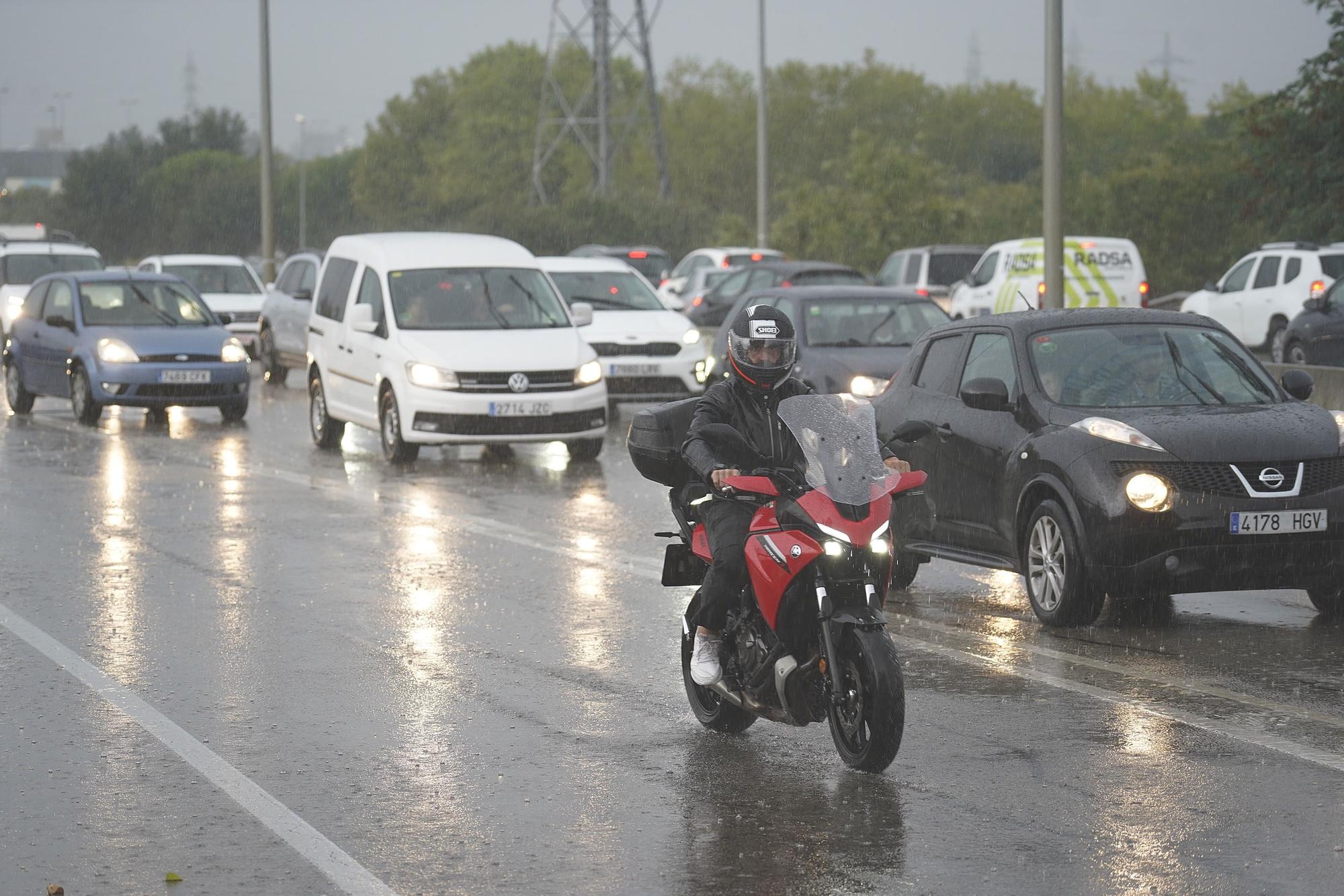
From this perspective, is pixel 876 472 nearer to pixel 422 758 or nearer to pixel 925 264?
pixel 422 758

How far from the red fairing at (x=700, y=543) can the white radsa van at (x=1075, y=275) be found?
22744mm

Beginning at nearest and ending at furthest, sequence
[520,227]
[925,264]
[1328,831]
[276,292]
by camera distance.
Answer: [1328,831], [276,292], [925,264], [520,227]

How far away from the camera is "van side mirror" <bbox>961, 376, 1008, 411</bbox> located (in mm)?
10039

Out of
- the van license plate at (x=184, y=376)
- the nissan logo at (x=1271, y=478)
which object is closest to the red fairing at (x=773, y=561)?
the nissan logo at (x=1271, y=478)

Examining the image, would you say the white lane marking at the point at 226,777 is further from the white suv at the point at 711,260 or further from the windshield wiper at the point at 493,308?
the white suv at the point at 711,260

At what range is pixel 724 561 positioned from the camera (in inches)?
271

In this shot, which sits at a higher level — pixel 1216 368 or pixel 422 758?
pixel 1216 368

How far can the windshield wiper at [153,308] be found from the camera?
22.7 m

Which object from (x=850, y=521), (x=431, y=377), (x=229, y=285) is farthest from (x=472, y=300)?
(x=229, y=285)

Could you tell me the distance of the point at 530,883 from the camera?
17.9 ft

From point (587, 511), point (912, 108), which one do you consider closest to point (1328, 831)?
point (587, 511)

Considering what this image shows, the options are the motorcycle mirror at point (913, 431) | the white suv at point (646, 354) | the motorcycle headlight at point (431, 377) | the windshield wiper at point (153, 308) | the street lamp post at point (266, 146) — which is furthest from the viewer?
the street lamp post at point (266, 146)

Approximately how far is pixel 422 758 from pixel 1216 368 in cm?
517

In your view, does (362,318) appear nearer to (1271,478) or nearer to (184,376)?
(184,376)
